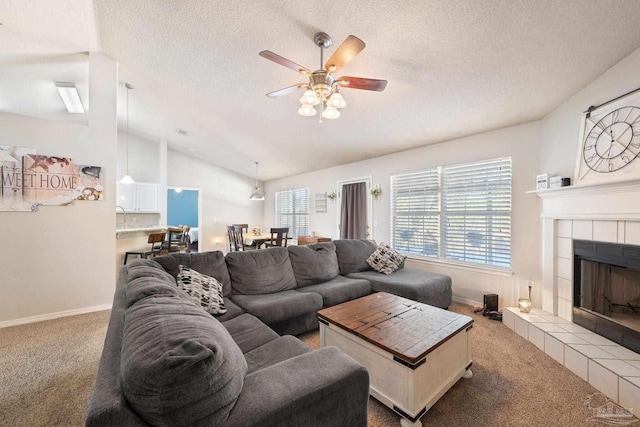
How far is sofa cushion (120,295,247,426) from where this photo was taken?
0.72m

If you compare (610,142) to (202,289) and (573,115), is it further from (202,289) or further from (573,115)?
(202,289)

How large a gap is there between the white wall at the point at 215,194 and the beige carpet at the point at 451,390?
5.06m

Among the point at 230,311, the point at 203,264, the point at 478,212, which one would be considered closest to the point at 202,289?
the point at 230,311

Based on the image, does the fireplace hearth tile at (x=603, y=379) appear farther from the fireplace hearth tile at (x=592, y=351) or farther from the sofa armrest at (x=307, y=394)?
the sofa armrest at (x=307, y=394)

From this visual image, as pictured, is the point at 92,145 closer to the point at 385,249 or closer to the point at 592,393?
the point at 385,249

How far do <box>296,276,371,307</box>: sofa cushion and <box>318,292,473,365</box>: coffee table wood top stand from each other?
488mm

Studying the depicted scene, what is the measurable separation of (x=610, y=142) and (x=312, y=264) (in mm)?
2994

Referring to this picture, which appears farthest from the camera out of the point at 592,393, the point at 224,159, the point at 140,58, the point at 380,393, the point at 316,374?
the point at 224,159

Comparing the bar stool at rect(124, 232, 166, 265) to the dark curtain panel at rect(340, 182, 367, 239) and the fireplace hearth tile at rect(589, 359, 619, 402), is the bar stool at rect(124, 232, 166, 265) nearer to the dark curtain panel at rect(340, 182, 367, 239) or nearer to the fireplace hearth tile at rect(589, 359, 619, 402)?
the dark curtain panel at rect(340, 182, 367, 239)

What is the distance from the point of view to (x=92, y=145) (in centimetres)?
334

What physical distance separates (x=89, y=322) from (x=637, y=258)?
522 centimetres

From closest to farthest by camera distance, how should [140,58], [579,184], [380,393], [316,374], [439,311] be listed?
[316,374], [380,393], [439,311], [579,184], [140,58]

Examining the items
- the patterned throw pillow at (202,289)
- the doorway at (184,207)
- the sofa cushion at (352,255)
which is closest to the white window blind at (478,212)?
the sofa cushion at (352,255)

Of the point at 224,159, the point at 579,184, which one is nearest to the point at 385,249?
the point at 579,184
